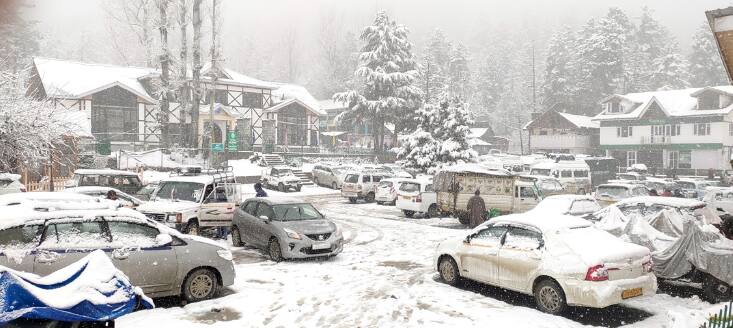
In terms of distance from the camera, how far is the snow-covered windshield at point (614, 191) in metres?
21.2

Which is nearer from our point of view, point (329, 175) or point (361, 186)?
point (361, 186)

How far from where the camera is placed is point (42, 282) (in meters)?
5.08

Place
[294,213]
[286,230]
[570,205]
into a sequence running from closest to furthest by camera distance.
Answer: [286,230], [294,213], [570,205]

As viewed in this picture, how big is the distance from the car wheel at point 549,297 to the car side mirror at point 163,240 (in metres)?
6.15

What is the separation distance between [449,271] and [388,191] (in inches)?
600

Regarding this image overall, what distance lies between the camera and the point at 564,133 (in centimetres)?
6141

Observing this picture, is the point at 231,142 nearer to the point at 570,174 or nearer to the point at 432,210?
the point at 432,210

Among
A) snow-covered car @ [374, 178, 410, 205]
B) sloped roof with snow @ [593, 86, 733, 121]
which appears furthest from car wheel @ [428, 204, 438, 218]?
sloped roof with snow @ [593, 86, 733, 121]

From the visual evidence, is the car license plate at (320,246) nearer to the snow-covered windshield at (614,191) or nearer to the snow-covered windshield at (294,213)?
the snow-covered windshield at (294,213)

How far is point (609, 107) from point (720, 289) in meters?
51.9

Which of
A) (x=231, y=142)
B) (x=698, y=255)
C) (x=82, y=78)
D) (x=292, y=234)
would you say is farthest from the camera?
(x=231, y=142)

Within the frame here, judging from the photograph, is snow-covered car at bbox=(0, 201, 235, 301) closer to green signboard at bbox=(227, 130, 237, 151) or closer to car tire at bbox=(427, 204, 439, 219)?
car tire at bbox=(427, 204, 439, 219)

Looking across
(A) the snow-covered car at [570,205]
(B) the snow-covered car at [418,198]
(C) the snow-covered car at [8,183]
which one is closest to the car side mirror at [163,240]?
(A) the snow-covered car at [570,205]

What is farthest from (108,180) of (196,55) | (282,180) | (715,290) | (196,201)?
(715,290)
